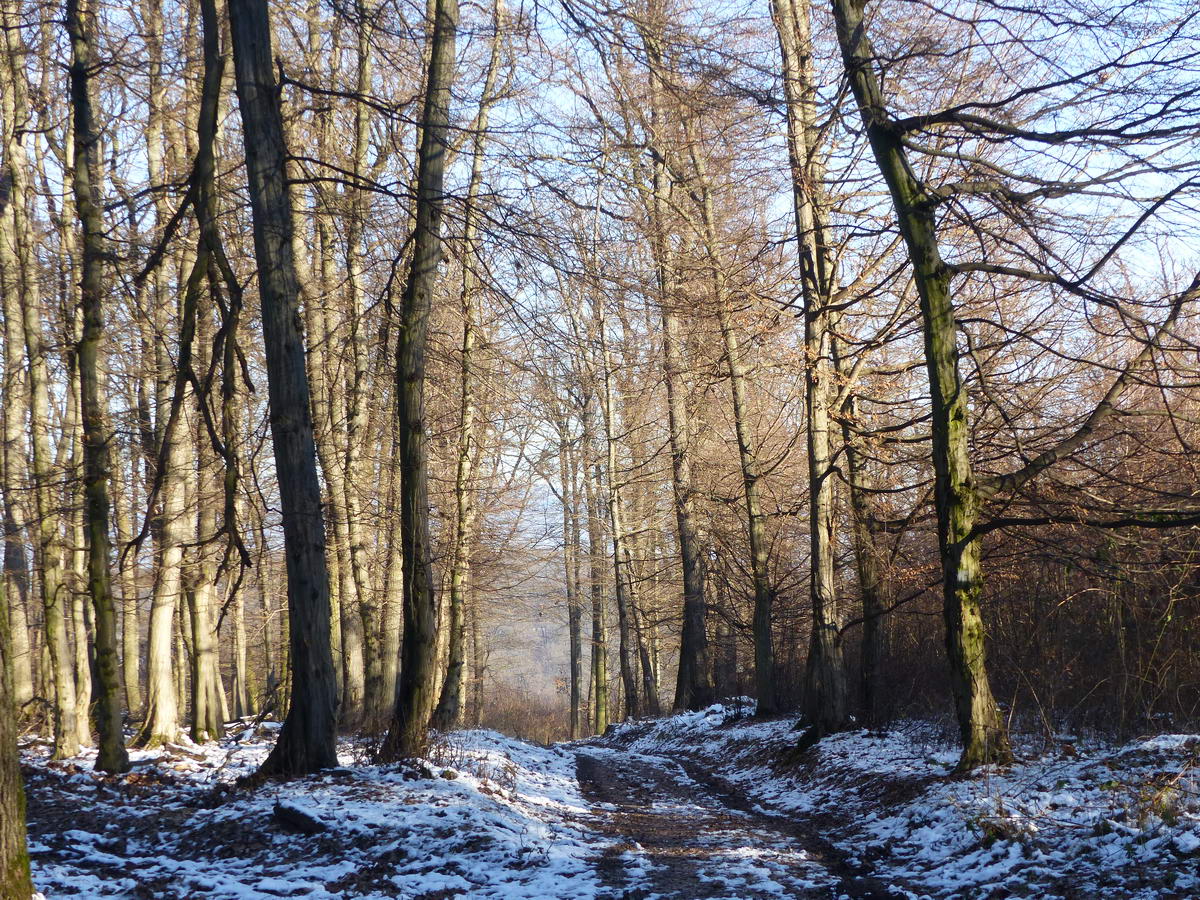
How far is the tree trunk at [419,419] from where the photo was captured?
9227mm

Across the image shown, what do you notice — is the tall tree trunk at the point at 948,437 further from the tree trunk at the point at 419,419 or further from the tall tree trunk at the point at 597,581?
the tall tree trunk at the point at 597,581

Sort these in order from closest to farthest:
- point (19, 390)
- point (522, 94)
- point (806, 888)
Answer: point (806, 888)
point (522, 94)
point (19, 390)

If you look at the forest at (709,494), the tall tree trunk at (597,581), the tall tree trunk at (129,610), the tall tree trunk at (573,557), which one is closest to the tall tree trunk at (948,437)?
the forest at (709,494)

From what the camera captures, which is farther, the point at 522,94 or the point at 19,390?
the point at 19,390

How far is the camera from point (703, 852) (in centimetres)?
630

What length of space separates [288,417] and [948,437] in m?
5.86

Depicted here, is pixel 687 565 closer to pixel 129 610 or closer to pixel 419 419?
pixel 129 610

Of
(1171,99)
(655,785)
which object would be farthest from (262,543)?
(1171,99)

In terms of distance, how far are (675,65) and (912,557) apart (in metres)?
7.30

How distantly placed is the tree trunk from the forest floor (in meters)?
0.81

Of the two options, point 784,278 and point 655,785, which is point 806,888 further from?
point 784,278

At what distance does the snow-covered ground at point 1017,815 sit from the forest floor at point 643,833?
2 cm

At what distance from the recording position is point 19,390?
14344 millimetres

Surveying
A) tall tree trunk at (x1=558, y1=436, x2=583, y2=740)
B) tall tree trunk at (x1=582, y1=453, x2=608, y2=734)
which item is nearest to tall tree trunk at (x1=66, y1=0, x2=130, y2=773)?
tall tree trunk at (x1=582, y1=453, x2=608, y2=734)
